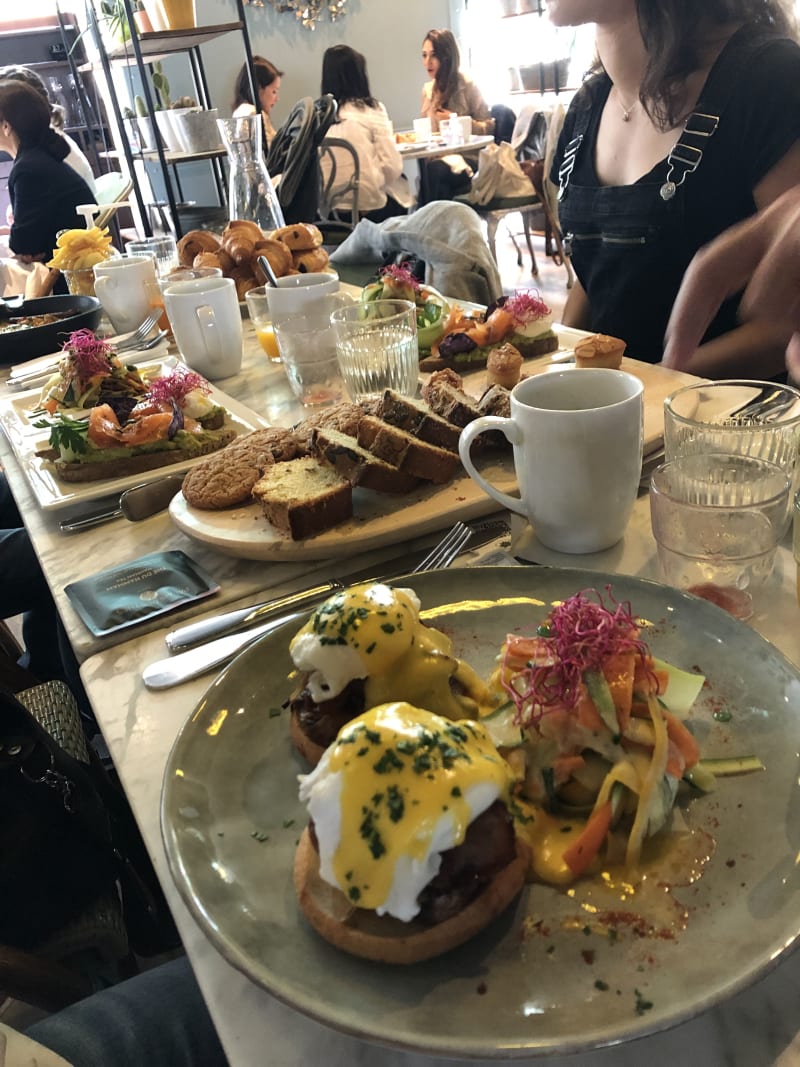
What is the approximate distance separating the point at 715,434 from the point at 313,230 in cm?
203

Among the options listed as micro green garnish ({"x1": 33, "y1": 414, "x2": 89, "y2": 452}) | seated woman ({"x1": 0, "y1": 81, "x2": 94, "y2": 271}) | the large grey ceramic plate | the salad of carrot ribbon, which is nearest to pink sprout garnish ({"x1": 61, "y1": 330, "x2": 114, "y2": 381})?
micro green garnish ({"x1": 33, "y1": 414, "x2": 89, "y2": 452})

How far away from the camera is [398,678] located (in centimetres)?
72

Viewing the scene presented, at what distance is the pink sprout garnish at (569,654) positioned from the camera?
67cm

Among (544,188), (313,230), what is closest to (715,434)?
(313,230)

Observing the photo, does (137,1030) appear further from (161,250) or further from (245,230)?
(161,250)

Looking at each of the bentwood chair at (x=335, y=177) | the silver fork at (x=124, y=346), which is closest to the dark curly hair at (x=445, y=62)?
the bentwood chair at (x=335, y=177)

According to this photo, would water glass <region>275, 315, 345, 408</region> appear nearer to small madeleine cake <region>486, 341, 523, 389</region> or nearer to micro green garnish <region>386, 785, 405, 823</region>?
→ small madeleine cake <region>486, 341, 523, 389</region>

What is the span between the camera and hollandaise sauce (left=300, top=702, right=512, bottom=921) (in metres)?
0.54

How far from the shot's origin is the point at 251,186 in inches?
117

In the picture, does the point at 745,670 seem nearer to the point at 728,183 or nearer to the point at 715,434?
the point at 715,434

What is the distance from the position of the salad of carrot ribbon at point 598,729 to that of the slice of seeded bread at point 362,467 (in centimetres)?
50

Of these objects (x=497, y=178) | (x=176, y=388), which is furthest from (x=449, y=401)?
(x=497, y=178)

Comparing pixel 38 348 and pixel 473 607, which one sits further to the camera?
pixel 38 348

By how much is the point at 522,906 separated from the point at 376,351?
1.20m
